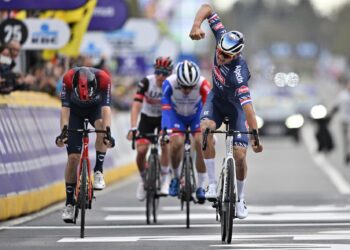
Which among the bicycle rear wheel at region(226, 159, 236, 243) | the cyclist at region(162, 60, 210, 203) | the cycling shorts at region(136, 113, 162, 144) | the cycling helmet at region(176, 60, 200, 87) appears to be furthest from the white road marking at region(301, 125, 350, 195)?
the bicycle rear wheel at region(226, 159, 236, 243)

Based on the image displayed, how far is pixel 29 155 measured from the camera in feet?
59.3

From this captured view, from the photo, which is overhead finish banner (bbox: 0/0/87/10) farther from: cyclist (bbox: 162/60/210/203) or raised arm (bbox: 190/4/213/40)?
raised arm (bbox: 190/4/213/40)

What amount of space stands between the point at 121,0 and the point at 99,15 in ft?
1.78

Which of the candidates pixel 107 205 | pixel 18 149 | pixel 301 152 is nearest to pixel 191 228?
pixel 18 149

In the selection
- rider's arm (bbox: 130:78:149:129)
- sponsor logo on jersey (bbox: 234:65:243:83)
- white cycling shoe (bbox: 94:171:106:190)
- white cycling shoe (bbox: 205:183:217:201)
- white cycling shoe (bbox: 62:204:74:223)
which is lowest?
white cycling shoe (bbox: 62:204:74:223)

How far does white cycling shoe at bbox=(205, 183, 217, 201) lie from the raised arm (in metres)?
1.55

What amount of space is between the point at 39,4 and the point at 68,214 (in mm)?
8370

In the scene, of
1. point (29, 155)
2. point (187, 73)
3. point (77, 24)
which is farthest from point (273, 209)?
point (77, 24)

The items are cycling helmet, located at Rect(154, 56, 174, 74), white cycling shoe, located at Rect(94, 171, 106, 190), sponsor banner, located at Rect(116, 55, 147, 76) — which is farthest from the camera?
sponsor banner, located at Rect(116, 55, 147, 76)

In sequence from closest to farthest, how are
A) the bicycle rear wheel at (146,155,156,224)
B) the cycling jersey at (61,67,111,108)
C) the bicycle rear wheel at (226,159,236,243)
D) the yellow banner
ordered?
the bicycle rear wheel at (226,159,236,243) < the cycling jersey at (61,67,111,108) < the bicycle rear wheel at (146,155,156,224) < the yellow banner

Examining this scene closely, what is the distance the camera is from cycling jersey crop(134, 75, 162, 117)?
17172 millimetres

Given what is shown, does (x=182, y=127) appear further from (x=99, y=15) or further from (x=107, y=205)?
(x=99, y=15)

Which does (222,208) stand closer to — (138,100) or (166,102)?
(166,102)

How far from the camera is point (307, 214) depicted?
17.1m
